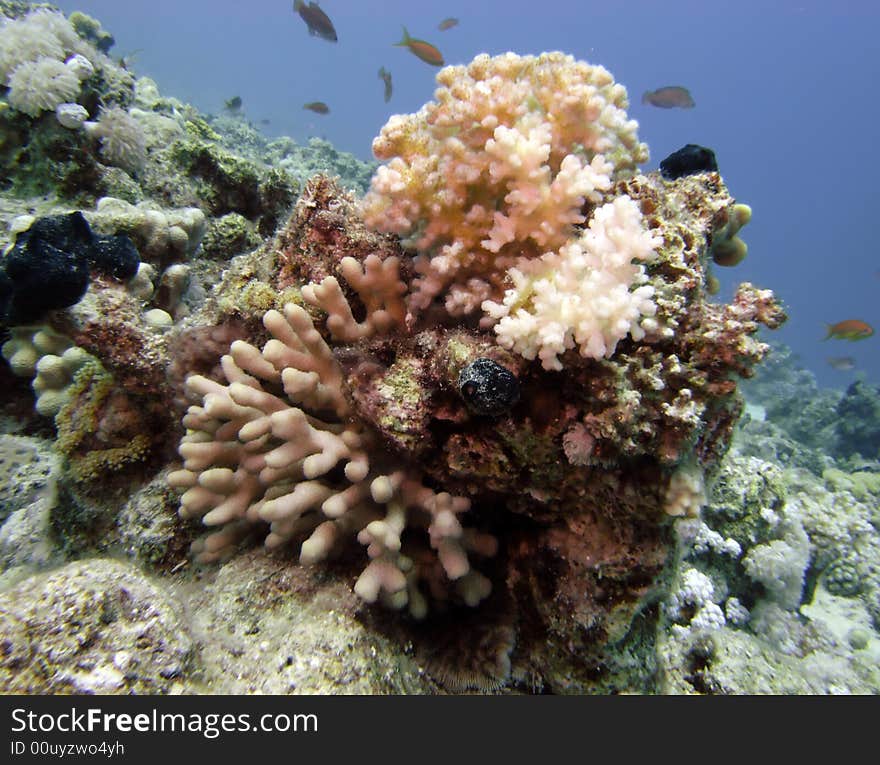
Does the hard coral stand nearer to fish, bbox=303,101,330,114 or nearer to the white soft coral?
the white soft coral

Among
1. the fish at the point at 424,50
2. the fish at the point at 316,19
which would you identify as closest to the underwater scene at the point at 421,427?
the fish at the point at 424,50

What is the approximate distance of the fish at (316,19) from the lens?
931 centimetres

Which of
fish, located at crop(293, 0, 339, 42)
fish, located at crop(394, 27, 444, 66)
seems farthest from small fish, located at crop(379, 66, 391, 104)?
fish, located at crop(394, 27, 444, 66)

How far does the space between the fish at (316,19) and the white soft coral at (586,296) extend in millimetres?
9790

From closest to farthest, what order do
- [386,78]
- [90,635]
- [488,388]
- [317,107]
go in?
1. [90,635]
2. [488,388]
3. [386,78]
4. [317,107]

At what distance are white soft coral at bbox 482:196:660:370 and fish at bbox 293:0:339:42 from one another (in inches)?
385

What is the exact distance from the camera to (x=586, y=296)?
189cm

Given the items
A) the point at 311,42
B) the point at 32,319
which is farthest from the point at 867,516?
the point at 311,42

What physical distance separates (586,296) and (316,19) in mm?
10403

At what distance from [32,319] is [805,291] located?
127m

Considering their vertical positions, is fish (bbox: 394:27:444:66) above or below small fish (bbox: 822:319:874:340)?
above

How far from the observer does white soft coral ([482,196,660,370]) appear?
1.85 m

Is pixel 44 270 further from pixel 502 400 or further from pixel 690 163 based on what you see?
pixel 690 163

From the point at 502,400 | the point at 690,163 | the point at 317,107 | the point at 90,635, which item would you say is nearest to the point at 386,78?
the point at 317,107
